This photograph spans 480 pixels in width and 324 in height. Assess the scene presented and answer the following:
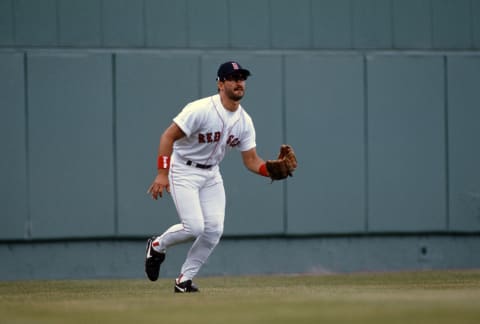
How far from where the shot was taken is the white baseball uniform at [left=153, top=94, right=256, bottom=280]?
1060cm

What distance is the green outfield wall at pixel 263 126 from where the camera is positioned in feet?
47.7

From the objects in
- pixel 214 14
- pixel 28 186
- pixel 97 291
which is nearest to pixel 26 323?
pixel 97 291

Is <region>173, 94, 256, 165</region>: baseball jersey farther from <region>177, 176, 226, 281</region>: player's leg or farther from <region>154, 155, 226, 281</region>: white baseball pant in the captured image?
<region>177, 176, 226, 281</region>: player's leg

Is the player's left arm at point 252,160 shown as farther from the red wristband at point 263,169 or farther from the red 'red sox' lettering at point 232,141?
the red 'red sox' lettering at point 232,141

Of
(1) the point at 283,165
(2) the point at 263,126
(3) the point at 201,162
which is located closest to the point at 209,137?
(3) the point at 201,162

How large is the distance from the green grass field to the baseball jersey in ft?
4.05

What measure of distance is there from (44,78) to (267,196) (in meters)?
3.09

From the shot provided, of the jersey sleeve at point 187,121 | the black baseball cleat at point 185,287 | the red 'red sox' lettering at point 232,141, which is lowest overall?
the black baseball cleat at point 185,287

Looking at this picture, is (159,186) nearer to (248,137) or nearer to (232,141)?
(232,141)

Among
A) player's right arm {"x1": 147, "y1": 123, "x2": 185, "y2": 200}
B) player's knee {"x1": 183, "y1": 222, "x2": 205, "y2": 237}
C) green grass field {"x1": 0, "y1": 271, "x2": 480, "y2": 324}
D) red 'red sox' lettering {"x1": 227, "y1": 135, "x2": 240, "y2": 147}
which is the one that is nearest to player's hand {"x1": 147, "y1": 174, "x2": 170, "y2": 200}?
player's right arm {"x1": 147, "y1": 123, "x2": 185, "y2": 200}

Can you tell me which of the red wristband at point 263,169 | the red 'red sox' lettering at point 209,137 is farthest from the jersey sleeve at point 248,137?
the red 'red sox' lettering at point 209,137

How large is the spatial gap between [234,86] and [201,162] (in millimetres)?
733

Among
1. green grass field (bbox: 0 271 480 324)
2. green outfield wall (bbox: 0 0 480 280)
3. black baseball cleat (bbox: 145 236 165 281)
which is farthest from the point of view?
green outfield wall (bbox: 0 0 480 280)

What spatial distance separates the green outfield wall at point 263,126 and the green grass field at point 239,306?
101 inches
